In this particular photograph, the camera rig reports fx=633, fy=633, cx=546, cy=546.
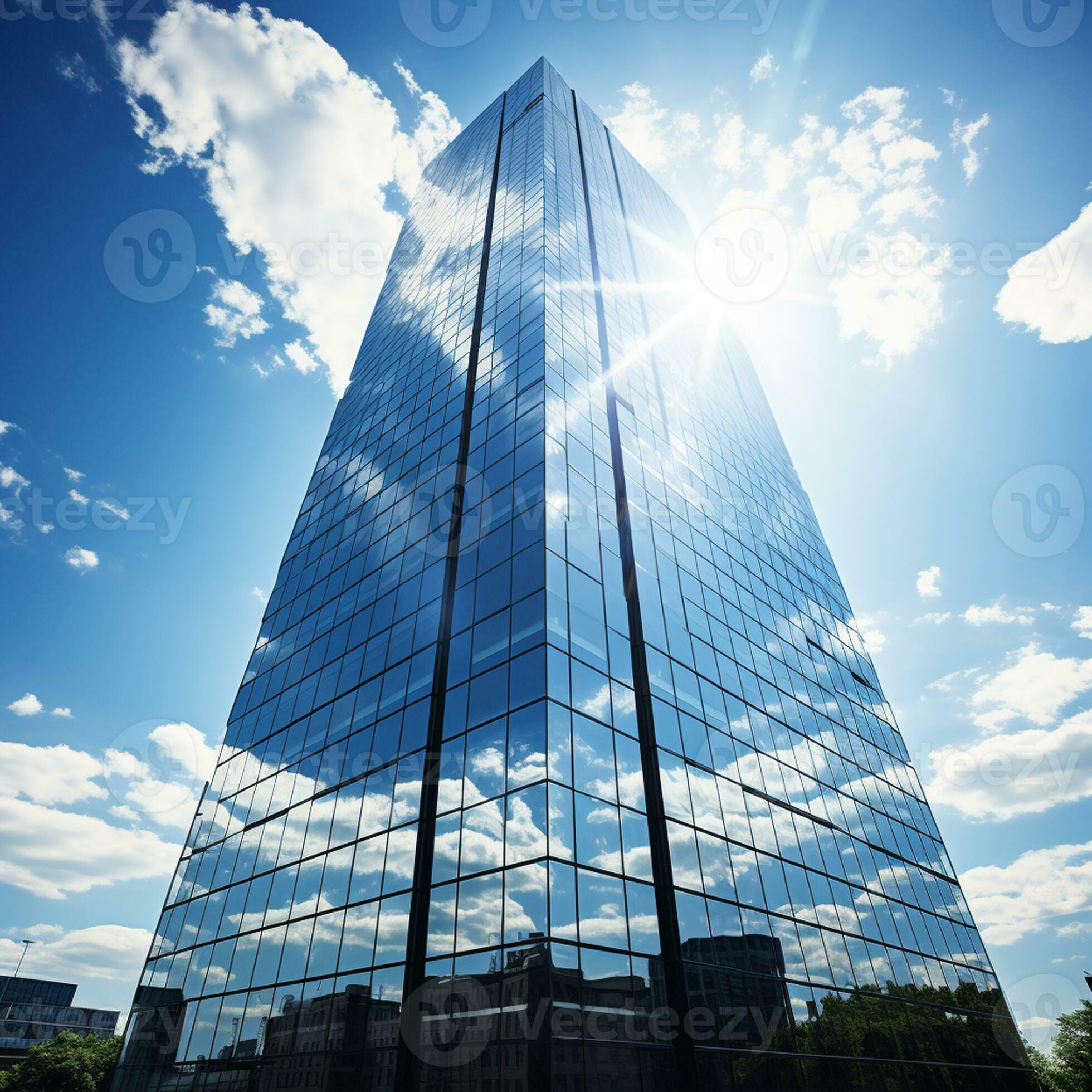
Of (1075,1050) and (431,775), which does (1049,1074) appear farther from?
(431,775)

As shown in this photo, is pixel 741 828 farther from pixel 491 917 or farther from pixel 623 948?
pixel 491 917

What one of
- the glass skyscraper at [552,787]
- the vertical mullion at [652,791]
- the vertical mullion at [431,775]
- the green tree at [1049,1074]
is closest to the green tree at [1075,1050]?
the green tree at [1049,1074]

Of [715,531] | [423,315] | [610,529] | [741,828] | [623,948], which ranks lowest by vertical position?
[623,948]

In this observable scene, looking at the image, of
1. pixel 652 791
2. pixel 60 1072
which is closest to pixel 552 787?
pixel 652 791

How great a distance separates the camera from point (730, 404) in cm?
4941

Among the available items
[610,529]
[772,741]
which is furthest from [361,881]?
[772,741]

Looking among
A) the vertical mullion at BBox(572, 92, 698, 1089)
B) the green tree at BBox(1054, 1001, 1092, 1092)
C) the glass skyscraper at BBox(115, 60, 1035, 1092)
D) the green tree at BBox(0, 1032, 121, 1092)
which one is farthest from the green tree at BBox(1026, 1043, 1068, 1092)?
the green tree at BBox(0, 1032, 121, 1092)

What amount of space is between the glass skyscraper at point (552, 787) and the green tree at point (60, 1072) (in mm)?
47233

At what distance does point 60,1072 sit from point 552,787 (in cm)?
7141

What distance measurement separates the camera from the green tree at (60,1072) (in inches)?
2184

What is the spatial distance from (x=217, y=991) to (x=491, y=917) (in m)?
13.9

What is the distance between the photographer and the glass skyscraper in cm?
1500

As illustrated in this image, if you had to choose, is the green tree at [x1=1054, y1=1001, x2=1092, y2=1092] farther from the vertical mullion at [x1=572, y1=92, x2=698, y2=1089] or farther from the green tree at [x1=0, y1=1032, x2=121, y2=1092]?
the green tree at [x1=0, y1=1032, x2=121, y2=1092]

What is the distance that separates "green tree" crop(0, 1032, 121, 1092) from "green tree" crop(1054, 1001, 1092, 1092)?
7286 centimetres
